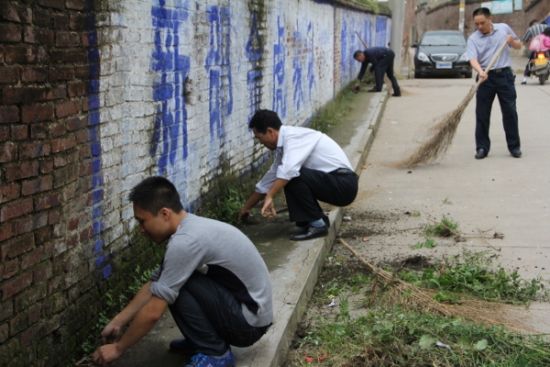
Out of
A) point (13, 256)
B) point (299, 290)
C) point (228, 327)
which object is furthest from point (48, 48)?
point (299, 290)

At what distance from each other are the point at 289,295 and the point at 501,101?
5627 millimetres

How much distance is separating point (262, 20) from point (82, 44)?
14.6 ft

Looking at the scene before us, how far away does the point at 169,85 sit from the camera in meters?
4.90

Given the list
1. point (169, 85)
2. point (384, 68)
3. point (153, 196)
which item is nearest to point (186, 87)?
point (169, 85)

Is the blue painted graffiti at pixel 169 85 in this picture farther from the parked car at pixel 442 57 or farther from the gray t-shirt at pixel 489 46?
the parked car at pixel 442 57

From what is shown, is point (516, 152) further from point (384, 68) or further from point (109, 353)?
point (384, 68)

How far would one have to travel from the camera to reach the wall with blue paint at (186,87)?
403 cm

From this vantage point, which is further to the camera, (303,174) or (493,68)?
(493,68)

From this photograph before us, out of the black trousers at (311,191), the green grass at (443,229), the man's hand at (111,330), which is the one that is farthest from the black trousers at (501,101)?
the man's hand at (111,330)

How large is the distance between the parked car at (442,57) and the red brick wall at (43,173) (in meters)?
19.8

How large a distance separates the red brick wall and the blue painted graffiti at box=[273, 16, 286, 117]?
5128 millimetres

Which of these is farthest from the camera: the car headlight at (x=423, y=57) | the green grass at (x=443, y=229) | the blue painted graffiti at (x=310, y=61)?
the car headlight at (x=423, y=57)

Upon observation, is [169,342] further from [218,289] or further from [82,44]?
[82,44]

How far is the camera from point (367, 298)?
482cm
